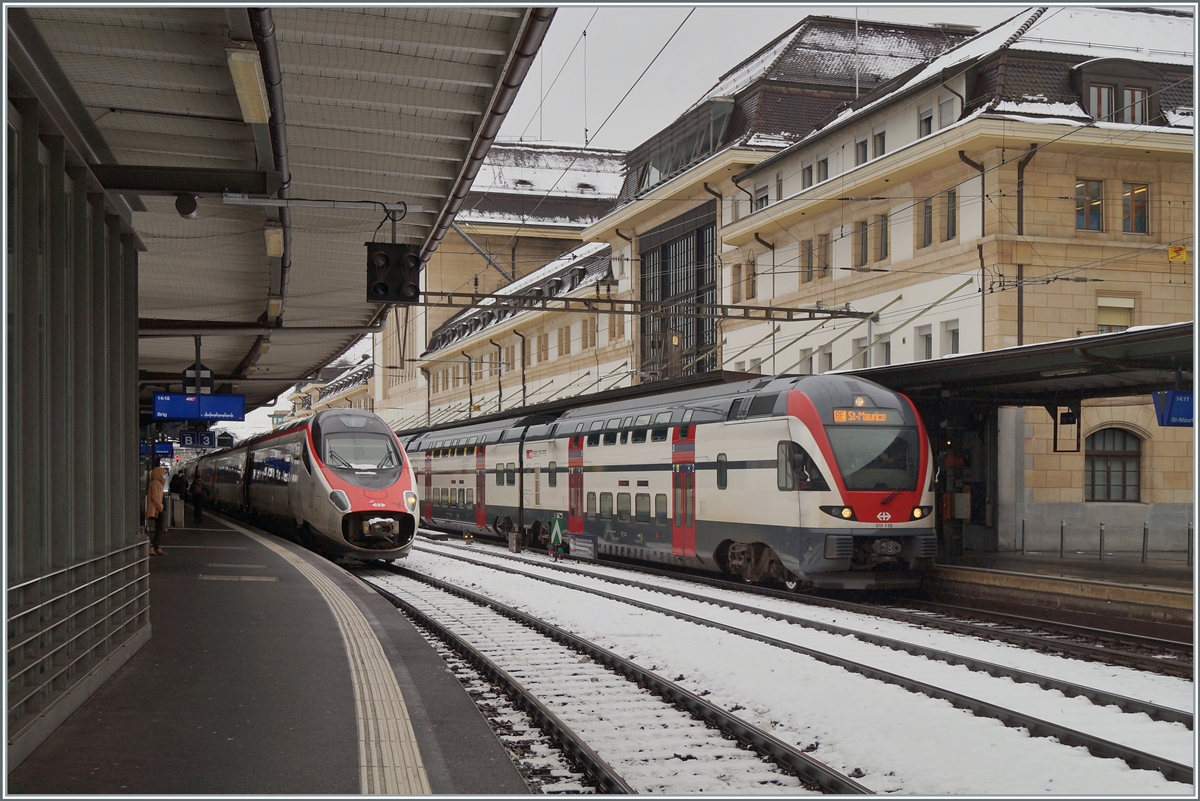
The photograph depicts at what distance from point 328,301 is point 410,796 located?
16800mm

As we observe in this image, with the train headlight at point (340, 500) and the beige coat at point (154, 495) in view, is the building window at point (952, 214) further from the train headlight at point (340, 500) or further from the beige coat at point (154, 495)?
the beige coat at point (154, 495)

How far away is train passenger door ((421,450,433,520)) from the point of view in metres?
40.9

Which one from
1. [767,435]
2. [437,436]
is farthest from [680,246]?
[767,435]

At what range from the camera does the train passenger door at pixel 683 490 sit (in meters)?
21.0

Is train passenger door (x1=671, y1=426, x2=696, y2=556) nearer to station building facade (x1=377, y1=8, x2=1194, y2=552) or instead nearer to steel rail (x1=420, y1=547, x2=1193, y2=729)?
steel rail (x1=420, y1=547, x2=1193, y2=729)

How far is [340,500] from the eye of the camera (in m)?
23.2

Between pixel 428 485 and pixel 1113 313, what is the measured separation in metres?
22.4

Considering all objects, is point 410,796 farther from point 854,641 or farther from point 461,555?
point 461,555

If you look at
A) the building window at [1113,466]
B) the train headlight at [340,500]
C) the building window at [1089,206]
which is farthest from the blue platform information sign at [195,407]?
the building window at [1089,206]

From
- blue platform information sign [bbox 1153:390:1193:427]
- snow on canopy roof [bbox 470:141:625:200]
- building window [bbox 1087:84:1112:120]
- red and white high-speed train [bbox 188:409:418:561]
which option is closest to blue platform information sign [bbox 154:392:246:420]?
red and white high-speed train [bbox 188:409:418:561]

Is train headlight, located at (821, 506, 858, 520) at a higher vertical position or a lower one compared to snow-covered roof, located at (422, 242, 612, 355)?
lower

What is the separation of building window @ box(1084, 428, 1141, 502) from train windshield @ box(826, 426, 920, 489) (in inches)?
509

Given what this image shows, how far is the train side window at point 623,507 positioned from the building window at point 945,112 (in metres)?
13.6

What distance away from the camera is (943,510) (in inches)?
922
